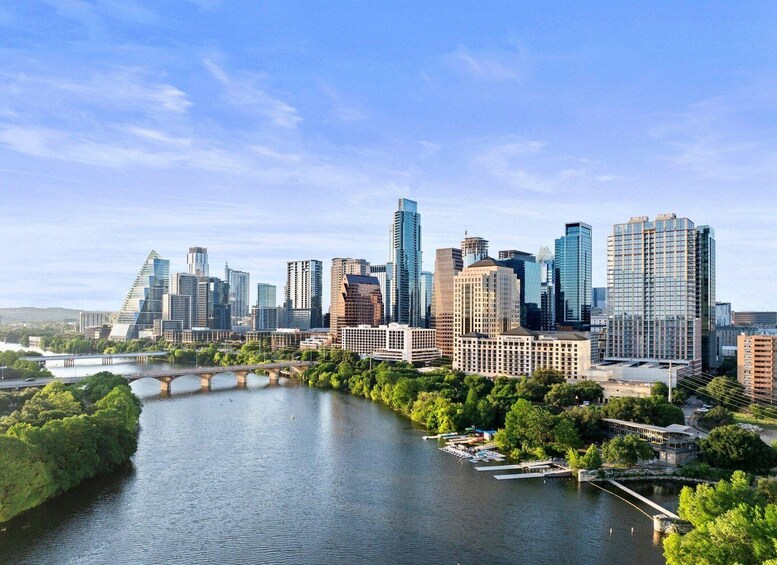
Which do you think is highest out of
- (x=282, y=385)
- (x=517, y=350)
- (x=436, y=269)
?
(x=436, y=269)

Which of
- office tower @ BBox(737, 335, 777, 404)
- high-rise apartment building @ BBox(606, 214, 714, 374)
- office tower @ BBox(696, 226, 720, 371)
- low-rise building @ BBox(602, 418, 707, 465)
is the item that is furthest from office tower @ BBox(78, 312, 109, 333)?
low-rise building @ BBox(602, 418, 707, 465)

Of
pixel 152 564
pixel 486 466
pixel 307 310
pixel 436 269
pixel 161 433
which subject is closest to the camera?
pixel 152 564

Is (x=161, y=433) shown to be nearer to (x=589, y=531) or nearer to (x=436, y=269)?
(x=589, y=531)

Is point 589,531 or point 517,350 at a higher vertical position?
point 517,350

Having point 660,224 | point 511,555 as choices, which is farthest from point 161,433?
point 660,224

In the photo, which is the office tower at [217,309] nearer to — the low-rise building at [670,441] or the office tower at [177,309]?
the office tower at [177,309]

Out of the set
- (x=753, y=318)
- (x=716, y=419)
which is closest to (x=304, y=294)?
(x=753, y=318)

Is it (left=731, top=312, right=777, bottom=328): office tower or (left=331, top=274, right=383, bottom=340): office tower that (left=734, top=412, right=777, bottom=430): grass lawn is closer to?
(left=331, top=274, right=383, bottom=340): office tower

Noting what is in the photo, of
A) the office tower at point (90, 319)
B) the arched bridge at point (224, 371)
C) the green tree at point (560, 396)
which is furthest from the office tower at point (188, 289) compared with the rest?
the green tree at point (560, 396)
